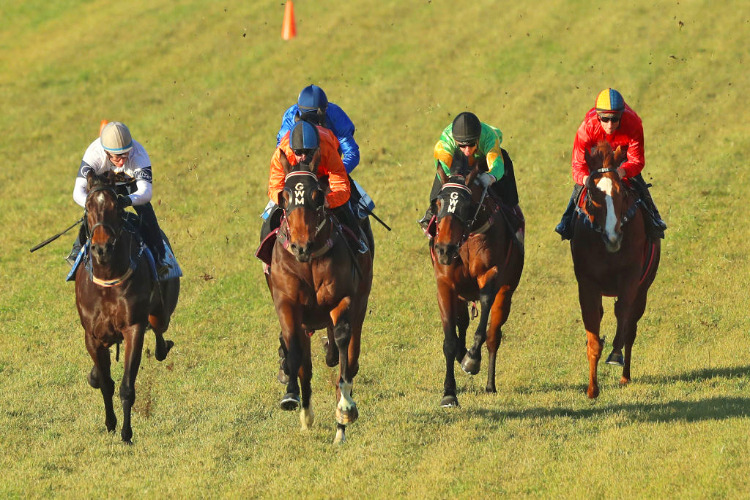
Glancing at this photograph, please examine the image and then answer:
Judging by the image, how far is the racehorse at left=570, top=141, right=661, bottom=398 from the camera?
1155 centimetres

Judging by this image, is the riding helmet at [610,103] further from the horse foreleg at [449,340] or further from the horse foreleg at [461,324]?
the horse foreleg at [461,324]

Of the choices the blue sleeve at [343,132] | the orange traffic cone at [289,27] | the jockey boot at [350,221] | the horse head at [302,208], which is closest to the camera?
the horse head at [302,208]

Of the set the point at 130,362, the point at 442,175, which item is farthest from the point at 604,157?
the point at 130,362

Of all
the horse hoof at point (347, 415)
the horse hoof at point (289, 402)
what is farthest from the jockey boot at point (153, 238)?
the horse hoof at point (347, 415)

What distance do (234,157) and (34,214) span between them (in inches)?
209

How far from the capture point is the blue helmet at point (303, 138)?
10172mm

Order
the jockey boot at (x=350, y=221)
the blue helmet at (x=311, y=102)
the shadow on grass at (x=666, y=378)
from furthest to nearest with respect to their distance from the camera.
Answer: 1. the shadow on grass at (x=666, y=378)
2. the blue helmet at (x=311, y=102)
3. the jockey boot at (x=350, y=221)

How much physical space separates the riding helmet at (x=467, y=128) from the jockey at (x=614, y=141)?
129 centimetres

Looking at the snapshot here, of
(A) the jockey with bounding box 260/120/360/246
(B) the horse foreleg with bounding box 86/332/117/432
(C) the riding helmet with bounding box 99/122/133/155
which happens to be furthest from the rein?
(A) the jockey with bounding box 260/120/360/246

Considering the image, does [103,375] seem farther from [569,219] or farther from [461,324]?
[569,219]

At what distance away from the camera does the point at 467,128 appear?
458 inches

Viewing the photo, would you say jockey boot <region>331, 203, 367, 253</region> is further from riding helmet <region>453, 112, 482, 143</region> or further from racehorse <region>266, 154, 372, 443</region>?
riding helmet <region>453, 112, 482, 143</region>

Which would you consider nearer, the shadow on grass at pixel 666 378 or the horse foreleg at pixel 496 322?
the horse foreleg at pixel 496 322

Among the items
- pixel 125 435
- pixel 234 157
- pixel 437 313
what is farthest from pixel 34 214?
pixel 125 435
